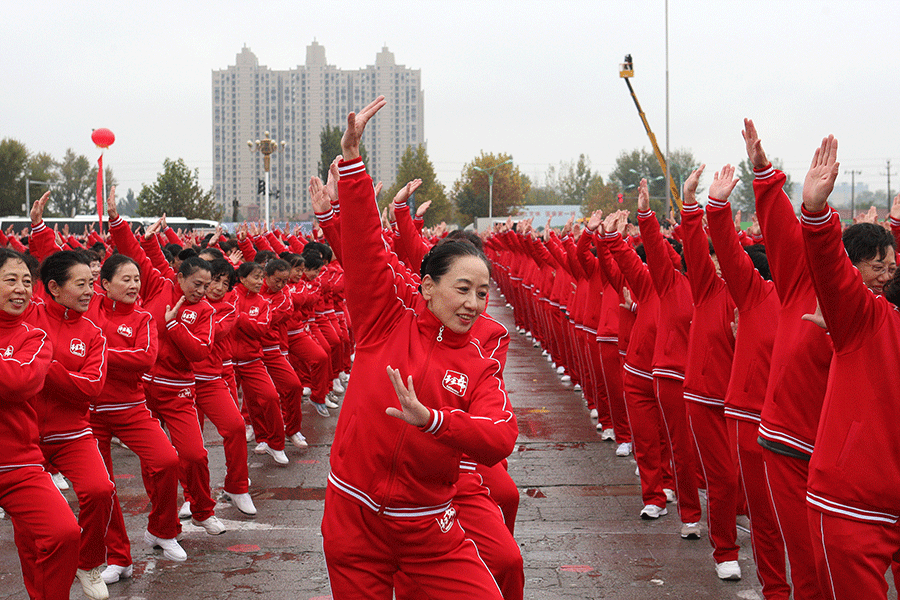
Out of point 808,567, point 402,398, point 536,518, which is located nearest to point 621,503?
point 536,518

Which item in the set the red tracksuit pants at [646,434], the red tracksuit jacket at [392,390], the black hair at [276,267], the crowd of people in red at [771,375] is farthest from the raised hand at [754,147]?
the black hair at [276,267]

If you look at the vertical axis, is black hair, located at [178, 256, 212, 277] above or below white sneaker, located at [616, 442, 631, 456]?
above

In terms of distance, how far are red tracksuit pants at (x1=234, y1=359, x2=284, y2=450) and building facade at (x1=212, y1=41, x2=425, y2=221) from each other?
125 metres

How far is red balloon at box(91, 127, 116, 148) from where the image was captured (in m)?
13.9

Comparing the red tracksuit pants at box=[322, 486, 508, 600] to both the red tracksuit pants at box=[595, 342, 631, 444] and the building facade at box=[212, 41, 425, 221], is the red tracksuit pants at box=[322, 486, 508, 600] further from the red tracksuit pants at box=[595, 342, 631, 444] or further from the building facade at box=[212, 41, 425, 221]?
the building facade at box=[212, 41, 425, 221]

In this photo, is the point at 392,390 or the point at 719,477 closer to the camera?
the point at 392,390

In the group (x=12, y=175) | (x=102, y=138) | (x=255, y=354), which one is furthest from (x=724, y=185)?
(x=12, y=175)

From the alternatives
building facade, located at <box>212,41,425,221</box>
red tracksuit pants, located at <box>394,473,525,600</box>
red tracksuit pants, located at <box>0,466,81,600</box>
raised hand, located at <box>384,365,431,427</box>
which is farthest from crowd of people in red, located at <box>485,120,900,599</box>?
building facade, located at <box>212,41,425,221</box>

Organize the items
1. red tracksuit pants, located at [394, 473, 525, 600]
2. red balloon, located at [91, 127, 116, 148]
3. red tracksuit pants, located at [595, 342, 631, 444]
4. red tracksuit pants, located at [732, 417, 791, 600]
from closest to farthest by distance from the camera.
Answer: red tracksuit pants, located at [394, 473, 525, 600]
red tracksuit pants, located at [732, 417, 791, 600]
red tracksuit pants, located at [595, 342, 631, 444]
red balloon, located at [91, 127, 116, 148]

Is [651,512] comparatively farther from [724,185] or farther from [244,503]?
[244,503]

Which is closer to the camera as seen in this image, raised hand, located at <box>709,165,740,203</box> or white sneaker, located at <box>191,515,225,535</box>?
raised hand, located at <box>709,165,740,203</box>

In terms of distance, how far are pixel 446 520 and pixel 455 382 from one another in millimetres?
524

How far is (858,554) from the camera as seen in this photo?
10.1 feet

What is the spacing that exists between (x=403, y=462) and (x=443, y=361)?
399 millimetres
